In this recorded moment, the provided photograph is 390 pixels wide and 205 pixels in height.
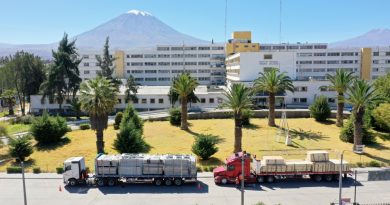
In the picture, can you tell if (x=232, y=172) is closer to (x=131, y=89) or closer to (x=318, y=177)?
(x=318, y=177)

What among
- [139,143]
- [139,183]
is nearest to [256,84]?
[139,143]

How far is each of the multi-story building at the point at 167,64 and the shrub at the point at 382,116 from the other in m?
80.1

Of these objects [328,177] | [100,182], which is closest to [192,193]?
[100,182]

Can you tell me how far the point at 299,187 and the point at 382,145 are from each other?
23.4 meters

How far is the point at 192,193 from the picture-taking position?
3222 centimetres

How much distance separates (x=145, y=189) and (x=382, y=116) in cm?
3702

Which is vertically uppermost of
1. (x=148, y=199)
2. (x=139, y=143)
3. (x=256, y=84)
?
(x=256, y=84)

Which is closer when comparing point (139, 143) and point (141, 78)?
point (139, 143)

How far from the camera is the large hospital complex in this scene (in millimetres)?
88688

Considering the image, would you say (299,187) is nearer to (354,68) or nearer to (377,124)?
(377,124)

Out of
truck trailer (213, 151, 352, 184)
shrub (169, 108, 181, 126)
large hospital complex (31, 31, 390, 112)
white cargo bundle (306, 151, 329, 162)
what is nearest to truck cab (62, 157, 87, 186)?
truck trailer (213, 151, 352, 184)

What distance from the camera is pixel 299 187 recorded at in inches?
1326

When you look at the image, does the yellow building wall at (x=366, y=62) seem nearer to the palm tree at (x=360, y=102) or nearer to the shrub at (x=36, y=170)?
the palm tree at (x=360, y=102)

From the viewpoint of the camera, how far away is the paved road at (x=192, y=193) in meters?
30.4
